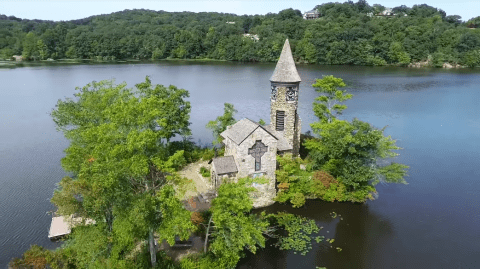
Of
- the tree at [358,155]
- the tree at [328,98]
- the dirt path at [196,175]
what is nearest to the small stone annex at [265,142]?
the dirt path at [196,175]

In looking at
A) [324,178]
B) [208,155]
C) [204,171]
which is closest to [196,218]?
[204,171]

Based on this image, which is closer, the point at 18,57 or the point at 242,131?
the point at 242,131

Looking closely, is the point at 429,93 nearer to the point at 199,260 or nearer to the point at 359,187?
the point at 359,187

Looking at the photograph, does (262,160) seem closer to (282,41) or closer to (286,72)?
(286,72)

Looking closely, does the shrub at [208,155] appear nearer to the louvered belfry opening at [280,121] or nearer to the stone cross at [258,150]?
the louvered belfry opening at [280,121]

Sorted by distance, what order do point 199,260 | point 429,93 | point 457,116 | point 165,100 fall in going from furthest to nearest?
1. point 429,93
2. point 457,116
3. point 165,100
4. point 199,260

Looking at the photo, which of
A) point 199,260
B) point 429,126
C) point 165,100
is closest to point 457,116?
point 429,126
